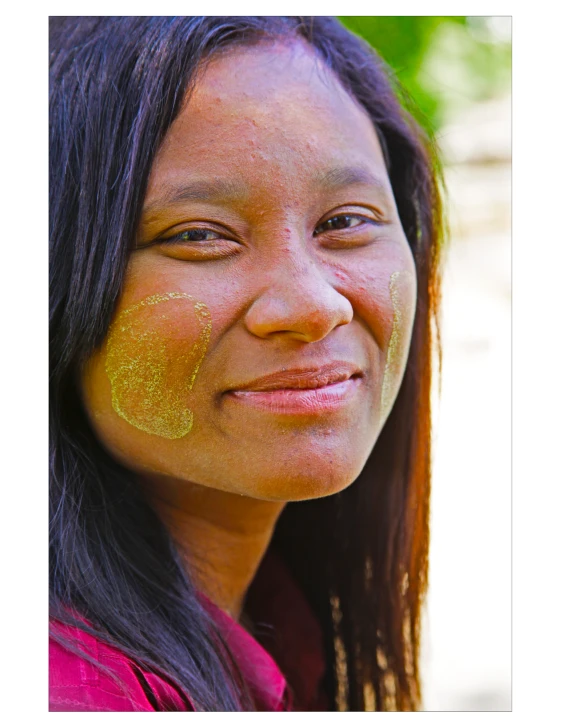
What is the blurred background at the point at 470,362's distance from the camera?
1.42 m

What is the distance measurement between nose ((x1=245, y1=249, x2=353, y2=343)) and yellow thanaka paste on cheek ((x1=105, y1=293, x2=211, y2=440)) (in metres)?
0.07

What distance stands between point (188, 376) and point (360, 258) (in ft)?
0.95

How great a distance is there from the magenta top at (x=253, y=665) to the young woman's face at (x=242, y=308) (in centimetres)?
25

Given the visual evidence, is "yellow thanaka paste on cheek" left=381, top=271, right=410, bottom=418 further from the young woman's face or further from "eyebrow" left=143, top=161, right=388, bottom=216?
"eyebrow" left=143, top=161, right=388, bottom=216

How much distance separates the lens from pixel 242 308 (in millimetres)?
993

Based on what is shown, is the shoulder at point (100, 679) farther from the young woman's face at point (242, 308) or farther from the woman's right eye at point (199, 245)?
the woman's right eye at point (199, 245)

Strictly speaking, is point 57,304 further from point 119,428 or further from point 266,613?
point 266,613

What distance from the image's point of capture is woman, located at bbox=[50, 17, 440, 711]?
0.99m

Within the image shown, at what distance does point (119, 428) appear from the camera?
41.3 inches

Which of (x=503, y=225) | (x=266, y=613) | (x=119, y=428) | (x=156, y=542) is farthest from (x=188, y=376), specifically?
(x=503, y=225)

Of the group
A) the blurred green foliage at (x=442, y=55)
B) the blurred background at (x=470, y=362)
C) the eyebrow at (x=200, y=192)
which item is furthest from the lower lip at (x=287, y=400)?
the blurred green foliage at (x=442, y=55)

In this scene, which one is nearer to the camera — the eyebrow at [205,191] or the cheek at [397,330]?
the eyebrow at [205,191]

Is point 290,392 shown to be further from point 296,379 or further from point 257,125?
point 257,125

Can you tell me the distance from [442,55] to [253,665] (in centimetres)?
135
